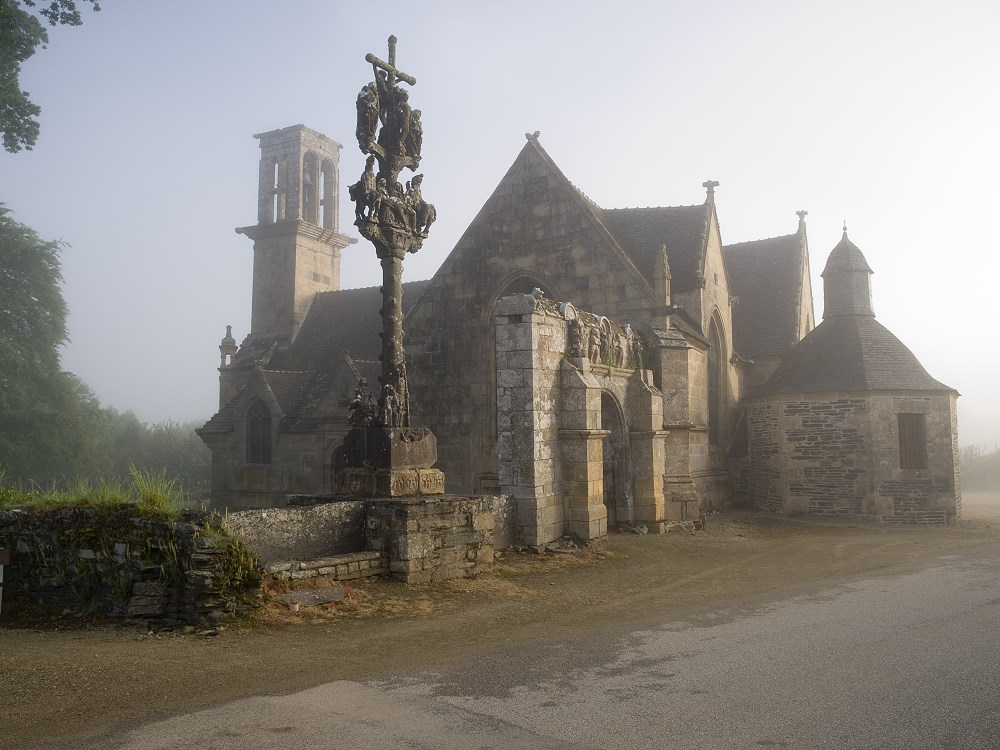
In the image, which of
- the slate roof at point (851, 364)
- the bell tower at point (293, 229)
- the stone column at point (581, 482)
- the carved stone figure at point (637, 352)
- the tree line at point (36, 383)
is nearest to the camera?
the stone column at point (581, 482)

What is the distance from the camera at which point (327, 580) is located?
714 cm

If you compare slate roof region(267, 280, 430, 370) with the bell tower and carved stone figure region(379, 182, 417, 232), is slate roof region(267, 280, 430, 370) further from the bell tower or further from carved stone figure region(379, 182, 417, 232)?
carved stone figure region(379, 182, 417, 232)

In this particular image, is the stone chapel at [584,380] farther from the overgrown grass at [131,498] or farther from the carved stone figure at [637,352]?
the overgrown grass at [131,498]

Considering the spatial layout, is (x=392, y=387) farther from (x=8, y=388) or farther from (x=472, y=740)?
(x=8, y=388)

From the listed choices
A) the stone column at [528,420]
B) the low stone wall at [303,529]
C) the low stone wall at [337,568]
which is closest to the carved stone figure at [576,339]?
A: the stone column at [528,420]

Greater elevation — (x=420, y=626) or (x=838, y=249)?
(x=838, y=249)

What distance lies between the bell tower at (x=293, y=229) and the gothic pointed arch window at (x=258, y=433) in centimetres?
650

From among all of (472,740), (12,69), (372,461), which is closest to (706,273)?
(372,461)

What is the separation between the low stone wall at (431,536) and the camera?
7.80 meters

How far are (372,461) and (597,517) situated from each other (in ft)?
13.2

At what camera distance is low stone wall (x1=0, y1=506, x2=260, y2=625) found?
6.13 metres

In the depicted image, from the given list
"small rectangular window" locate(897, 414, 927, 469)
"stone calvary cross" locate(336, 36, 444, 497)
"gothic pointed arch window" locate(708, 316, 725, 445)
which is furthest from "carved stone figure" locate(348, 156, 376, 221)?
"small rectangular window" locate(897, 414, 927, 469)

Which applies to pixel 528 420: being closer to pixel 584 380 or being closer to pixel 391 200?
pixel 584 380

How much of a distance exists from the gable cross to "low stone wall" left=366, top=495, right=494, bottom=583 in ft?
16.7
